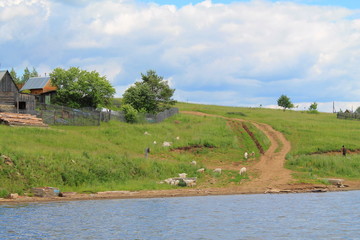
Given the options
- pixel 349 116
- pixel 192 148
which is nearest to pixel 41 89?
pixel 192 148

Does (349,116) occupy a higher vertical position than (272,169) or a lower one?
higher

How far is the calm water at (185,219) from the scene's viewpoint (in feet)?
73.6

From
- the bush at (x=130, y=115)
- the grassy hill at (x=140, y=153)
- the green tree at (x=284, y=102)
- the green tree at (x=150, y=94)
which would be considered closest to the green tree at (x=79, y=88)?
the green tree at (x=150, y=94)

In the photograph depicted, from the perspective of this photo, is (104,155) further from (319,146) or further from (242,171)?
(319,146)

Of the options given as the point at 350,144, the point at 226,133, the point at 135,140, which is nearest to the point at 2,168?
the point at 135,140

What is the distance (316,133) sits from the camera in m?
67.7

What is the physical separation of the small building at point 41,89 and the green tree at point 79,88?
3964 mm

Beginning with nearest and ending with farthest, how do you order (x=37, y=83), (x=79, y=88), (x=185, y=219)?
(x=185, y=219) < (x=79, y=88) < (x=37, y=83)

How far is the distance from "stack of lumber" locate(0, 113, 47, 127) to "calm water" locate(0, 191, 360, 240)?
24.4 m

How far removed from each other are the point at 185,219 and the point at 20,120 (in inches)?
1331

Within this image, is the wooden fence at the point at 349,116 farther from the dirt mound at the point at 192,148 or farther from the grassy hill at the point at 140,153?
the dirt mound at the point at 192,148

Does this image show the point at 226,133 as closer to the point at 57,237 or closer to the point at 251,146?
the point at 251,146

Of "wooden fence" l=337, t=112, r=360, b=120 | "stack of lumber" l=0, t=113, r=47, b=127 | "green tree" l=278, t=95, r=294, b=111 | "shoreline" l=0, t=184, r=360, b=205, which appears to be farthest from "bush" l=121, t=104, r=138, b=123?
"green tree" l=278, t=95, r=294, b=111

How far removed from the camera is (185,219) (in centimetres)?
2650
